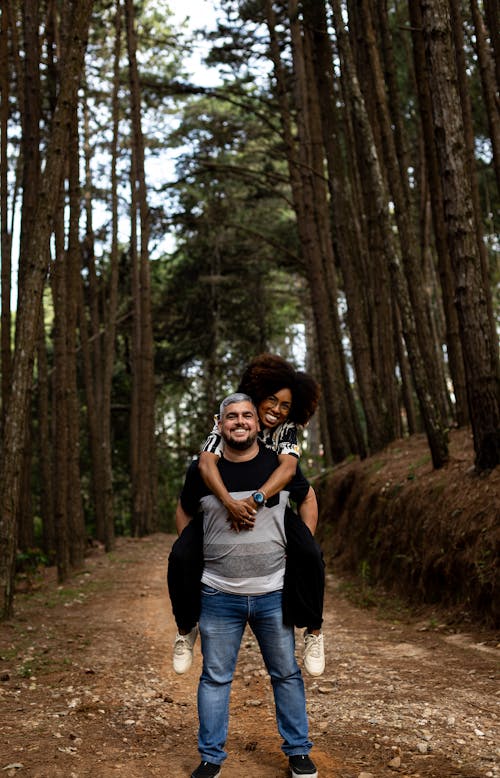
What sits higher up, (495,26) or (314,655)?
(495,26)

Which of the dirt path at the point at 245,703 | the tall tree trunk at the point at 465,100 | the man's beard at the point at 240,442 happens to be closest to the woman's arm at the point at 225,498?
the man's beard at the point at 240,442

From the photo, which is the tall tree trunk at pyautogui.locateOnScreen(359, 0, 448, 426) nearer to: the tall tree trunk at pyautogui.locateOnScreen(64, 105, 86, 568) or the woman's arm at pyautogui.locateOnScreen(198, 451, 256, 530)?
the tall tree trunk at pyautogui.locateOnScreen(64, 105, 86, 568)

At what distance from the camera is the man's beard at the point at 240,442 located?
12.5 ft

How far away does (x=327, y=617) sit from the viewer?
8.45m

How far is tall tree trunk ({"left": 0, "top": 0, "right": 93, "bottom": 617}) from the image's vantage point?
7.49 meters

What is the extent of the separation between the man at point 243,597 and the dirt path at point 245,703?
1.03 feet

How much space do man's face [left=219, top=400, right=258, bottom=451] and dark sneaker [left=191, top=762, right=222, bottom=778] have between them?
4.77 feet

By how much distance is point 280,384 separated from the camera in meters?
4.12

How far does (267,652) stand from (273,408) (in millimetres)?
1175

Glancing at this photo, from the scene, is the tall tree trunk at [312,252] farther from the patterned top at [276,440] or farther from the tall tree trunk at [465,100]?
the patterned top at [276,440]

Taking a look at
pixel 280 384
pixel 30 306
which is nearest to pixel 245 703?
pixel 280 384

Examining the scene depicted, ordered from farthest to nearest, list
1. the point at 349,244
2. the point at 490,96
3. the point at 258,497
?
1. the point at 349,244
2. the point at 490,96
3. the point at 258,497

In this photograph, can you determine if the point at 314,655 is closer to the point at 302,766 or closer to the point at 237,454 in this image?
the point at 302,766

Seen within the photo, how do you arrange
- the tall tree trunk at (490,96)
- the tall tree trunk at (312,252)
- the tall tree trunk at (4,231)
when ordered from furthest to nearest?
the tall tree trunk at (312,252) < the tall tree trunk at (4,231) < the tall tree trunk at (490,96)
